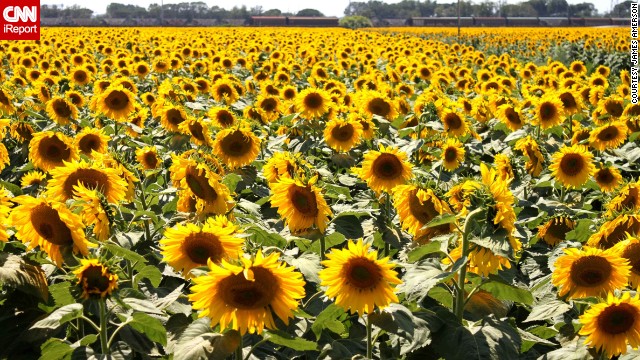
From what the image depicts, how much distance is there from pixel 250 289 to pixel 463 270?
114cm

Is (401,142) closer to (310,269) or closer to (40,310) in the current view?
(310,269)

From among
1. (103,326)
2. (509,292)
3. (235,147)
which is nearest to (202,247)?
(103,326)

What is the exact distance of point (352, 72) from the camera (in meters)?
16.8

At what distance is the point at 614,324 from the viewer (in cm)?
286

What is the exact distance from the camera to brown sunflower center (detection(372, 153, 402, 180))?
450cm

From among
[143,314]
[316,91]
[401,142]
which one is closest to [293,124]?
[316,91]

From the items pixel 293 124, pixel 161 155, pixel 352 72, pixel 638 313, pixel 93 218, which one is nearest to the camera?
pixel 638 313

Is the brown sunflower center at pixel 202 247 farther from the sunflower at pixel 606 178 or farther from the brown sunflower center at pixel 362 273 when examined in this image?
the sunflower at pixel 606 178

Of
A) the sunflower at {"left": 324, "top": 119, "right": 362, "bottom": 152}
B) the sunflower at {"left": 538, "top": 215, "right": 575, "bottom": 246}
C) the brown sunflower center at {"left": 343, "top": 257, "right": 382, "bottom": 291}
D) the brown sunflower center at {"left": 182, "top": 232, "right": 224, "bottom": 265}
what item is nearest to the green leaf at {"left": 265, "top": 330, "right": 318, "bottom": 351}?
the brown sunflower center at {"left": 343, "top": 257, "right": 382, "bottom": 291}

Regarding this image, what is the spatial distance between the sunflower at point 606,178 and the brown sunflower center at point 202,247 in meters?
4.14

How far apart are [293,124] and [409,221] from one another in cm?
462

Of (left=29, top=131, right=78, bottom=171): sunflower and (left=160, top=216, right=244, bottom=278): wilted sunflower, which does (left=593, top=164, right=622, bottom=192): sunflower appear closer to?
(left=160, top=216, right=244, bottom=278): wilted sunflower

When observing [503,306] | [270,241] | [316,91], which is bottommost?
[503,306]

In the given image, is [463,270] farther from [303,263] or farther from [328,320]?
[303,263]
